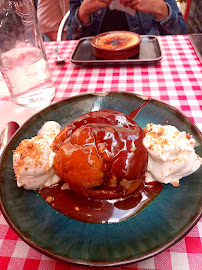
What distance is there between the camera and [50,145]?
40.8 inches

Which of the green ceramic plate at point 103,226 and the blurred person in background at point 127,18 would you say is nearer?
the green ceramic plate at point 103,226

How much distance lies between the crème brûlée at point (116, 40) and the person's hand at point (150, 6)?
0.52 m

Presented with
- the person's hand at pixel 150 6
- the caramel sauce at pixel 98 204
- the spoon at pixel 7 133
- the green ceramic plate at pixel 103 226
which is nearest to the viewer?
the green ceramic plate at pixel 103 226

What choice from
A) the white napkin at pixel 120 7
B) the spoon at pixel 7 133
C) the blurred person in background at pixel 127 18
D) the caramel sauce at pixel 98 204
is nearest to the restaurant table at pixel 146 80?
the spoon at pixel 7 133

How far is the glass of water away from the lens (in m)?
1.32

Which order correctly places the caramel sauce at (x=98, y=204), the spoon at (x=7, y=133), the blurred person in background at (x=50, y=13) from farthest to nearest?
the blurred person in background at (x=50, y=13) < the spoon at (x=7, y=133) < the caramel sauce at (x=98, y=204)

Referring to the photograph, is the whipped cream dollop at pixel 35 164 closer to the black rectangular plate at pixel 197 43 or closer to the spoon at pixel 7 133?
the spoon at pixel 7 133

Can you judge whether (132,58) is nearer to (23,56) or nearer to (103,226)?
(23,56)

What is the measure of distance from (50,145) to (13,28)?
2.65 ft

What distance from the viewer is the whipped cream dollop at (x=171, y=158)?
3.01ft

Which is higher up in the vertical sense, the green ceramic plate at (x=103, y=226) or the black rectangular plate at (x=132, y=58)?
the black rectangular plate at (x=132, y=58)

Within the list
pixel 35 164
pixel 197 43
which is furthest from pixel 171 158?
pixel 197 43

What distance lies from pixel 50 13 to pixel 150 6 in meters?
1.93

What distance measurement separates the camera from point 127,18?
262 cm
